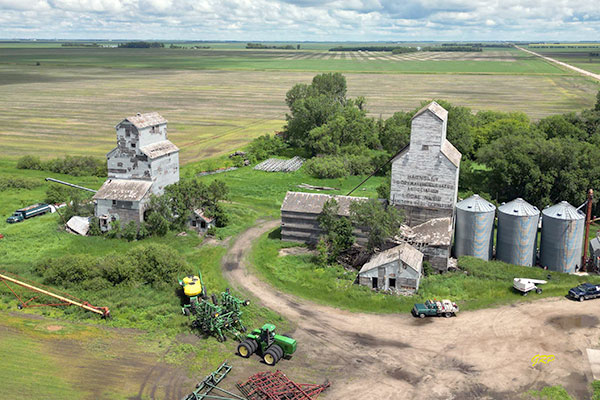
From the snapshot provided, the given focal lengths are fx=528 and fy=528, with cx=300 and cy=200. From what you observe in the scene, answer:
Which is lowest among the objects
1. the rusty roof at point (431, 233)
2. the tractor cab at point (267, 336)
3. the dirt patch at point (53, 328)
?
the dirt patch at point (53, 328)

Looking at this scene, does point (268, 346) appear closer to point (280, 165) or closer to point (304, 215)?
point (304, 215)

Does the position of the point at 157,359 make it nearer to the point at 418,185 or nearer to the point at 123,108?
the point at 418,185

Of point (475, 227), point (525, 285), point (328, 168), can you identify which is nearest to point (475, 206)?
point (475, 227)

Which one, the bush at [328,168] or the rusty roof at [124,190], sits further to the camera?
the bush at [328,168]

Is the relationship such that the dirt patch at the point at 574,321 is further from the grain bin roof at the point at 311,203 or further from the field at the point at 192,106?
the field at the point at 192,106

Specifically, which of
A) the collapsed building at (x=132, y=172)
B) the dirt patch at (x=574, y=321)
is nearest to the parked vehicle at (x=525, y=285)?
the dirt patch at (x=574, y=321)

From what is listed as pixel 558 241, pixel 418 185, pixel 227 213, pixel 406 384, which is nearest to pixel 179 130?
pixel 227 213

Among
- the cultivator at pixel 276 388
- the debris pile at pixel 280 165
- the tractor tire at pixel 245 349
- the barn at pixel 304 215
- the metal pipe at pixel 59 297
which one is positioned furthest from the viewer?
the debris pile at pixel 280 165

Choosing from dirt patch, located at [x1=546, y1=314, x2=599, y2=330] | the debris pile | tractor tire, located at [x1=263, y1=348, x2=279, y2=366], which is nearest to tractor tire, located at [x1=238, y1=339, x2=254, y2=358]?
tractor tire, located at [x1=263, y1=348, x2=279, y2=366]
